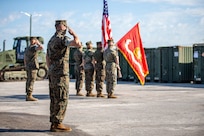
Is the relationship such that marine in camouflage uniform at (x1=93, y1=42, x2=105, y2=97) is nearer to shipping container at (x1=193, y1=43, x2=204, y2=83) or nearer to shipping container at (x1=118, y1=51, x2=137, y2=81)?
shipping container at (x1=193, y1=43, x2=204, y2=83)

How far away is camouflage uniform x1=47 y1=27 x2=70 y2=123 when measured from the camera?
6641 mm

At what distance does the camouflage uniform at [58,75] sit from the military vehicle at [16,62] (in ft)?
65.6

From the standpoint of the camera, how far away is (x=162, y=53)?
2466 cm

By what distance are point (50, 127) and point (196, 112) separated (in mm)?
3894

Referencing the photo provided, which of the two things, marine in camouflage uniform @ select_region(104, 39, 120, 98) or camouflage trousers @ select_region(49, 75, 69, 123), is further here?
marine in camouflage uniform @ select_region(104, 39, 120, 98)

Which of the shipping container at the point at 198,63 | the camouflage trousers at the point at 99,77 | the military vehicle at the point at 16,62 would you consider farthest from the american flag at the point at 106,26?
the military vehicle at the point at 16,62

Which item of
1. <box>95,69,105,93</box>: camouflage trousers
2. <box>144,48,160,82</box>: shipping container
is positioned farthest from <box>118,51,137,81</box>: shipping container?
<box>95,69,105,93</box>: camouflage trousers

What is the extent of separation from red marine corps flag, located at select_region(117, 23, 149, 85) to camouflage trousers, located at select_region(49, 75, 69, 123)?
7065 mm

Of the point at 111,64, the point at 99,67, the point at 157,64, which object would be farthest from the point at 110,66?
the point at 157,64

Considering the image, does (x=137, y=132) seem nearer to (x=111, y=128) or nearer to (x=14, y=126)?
(x=111, y=128)

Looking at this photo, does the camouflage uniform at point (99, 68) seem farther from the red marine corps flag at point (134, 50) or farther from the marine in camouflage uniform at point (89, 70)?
the red marine corps flag at point (134, 50)

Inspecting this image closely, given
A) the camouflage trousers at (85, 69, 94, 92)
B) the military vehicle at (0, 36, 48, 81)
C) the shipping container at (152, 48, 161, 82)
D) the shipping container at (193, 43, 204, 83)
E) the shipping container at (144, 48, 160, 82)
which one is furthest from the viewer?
the military vehicle at (0, 36, 48, 81)

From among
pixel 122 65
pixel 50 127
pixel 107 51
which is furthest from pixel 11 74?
pixel 50 127

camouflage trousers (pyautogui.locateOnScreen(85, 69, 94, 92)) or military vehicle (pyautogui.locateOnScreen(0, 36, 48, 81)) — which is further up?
military vehicle (pyautogui.locateOnScreen(0, 36, 48, 81))
